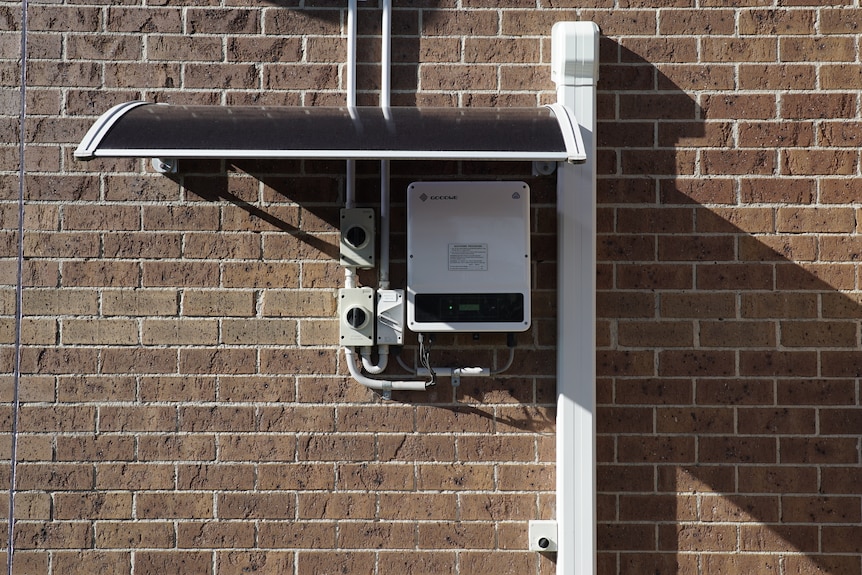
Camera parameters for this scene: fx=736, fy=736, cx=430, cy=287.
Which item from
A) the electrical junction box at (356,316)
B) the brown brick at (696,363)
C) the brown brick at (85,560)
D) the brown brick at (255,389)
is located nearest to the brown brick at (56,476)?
the brown brick at (85,560)

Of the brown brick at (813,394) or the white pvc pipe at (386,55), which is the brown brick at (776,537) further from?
the white pvc pipe at (386,55)

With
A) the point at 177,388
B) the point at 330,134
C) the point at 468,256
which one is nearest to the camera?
the point at 330,134

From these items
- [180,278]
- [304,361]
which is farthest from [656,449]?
[180,278]

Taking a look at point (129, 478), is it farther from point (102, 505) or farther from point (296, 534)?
point (296, 534)

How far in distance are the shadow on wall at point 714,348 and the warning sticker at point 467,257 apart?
447mm

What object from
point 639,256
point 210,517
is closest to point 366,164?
point 639,256

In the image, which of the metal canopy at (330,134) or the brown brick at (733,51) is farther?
the brown brick at (733,51)

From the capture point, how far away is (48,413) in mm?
2602

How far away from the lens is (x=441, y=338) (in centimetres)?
261

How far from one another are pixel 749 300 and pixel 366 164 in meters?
1.44

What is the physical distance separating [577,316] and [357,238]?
0.81 m

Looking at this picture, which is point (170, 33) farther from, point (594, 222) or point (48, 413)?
point (594, 222)

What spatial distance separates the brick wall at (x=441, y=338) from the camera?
2596mm

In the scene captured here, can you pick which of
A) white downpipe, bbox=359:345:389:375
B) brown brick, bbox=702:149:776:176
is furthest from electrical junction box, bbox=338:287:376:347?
brown brick, bbox=702:149:776:176
